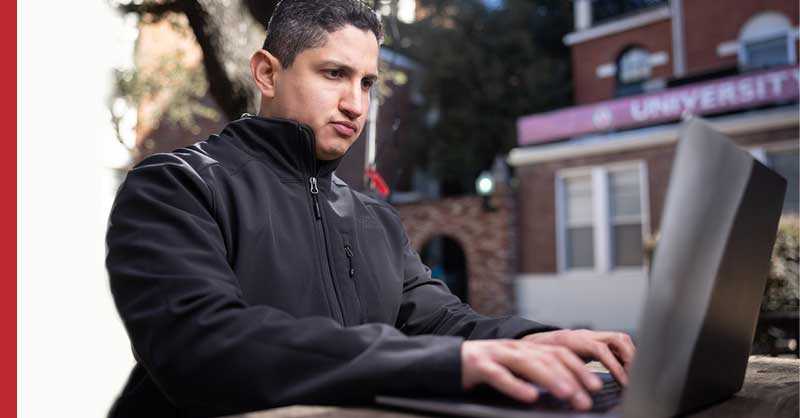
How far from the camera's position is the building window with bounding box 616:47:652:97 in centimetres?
1716

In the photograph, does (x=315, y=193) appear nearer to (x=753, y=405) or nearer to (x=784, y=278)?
(x=753, y=405)

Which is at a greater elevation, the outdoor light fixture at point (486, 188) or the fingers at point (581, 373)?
the outdoor light fixture at point (486, 188)

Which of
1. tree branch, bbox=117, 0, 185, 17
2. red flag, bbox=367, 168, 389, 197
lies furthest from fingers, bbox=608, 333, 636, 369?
tree branch, bbox=117, 0, 185, 17

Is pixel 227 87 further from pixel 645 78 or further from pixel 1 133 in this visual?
pixel 645 78

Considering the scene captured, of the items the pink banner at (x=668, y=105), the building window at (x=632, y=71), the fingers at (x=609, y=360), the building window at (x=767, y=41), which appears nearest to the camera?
the fingers at (x=609, y=360)

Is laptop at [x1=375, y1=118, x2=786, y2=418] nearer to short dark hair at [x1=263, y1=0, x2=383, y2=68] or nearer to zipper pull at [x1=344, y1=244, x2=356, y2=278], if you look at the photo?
zipper pull at [x1=344, y1=244, x2=356, y2=278]

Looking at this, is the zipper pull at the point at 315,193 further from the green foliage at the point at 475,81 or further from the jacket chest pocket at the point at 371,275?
the green foliage at the point at 475,81

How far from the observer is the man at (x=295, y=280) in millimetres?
875

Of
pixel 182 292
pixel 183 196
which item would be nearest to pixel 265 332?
pixel 182 292

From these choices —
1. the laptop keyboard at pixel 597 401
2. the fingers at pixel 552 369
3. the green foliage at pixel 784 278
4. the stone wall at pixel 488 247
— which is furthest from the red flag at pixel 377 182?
the stone wall at pixel 488 247

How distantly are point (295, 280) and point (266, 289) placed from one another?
55 millimetres

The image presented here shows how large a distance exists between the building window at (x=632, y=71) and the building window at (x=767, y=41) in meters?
2.27

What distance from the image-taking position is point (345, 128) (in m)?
1.45

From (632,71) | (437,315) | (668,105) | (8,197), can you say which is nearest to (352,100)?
(437,315)
